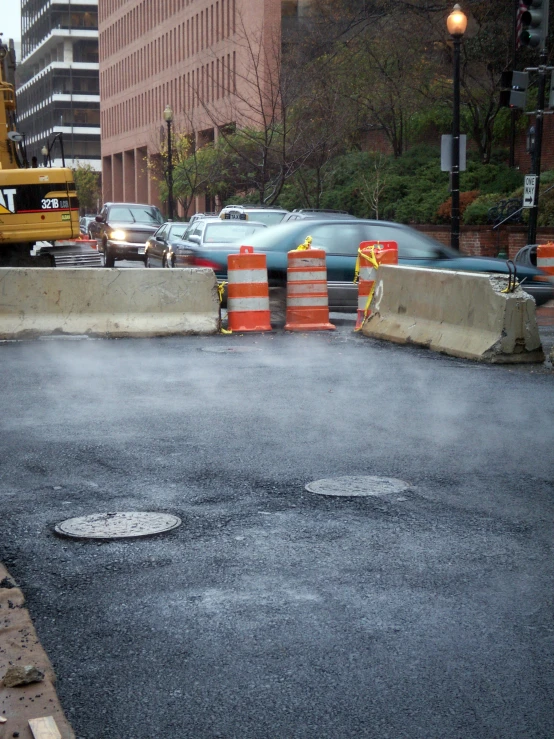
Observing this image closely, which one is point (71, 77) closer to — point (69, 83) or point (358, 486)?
point (69, 83)

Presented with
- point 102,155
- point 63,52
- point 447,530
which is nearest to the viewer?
point 447,530

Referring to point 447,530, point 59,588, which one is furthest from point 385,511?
point 59,588

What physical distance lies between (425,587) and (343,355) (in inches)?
330

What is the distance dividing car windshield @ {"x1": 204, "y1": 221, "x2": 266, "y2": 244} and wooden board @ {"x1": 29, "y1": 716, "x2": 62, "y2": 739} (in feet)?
61.1

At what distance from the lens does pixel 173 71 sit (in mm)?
86438

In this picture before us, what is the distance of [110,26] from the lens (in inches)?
4252

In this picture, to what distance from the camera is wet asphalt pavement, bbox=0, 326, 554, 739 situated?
3.71m

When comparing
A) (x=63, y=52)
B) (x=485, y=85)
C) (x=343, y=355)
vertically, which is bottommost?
(x=343, y=355)

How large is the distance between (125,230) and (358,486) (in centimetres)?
2927

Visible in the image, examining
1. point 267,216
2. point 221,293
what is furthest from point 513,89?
point 267,216

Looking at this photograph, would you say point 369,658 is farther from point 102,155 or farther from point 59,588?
point 102,155

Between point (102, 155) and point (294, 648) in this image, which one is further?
point (102, 155)

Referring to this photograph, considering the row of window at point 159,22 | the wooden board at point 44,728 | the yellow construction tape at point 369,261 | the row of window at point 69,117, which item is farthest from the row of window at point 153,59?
the wooden board at point 44,728

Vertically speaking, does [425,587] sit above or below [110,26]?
below
